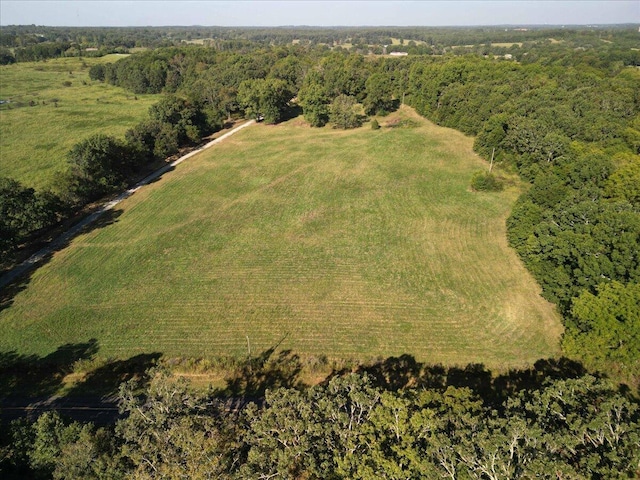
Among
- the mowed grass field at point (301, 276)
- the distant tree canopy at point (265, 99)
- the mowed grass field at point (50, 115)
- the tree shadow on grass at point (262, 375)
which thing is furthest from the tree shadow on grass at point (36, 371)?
the distant tree canopy at point (265, 99)

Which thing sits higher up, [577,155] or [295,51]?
[295,51]

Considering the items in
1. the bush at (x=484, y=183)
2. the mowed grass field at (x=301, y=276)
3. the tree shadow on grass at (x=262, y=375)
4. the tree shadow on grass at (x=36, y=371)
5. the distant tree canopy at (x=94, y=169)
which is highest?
the distant tree canopy at (x=94, y=169)

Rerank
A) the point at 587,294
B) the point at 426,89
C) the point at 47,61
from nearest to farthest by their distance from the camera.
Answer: the point at 587,294 → the point at 426,89 → the point at 47,61

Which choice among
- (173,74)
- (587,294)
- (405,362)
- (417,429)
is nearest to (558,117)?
(587,294)

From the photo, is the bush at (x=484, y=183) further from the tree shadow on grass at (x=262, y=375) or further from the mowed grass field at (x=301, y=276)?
the tree shadow on grass at (x=262, y=375)

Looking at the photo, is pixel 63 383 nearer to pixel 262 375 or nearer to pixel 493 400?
pixel 262 375

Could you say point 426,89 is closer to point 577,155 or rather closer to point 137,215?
point 577,155
